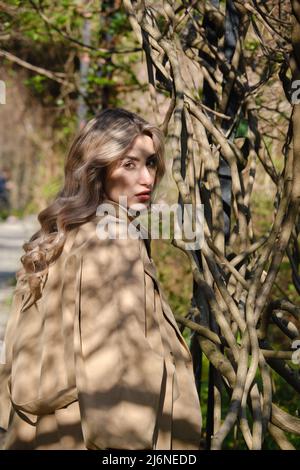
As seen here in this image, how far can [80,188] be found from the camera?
93.7 inches

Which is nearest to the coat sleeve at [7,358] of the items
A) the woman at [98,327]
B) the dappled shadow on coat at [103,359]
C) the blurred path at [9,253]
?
the woman at [98,327]

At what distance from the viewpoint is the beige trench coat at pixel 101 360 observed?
2102 mm

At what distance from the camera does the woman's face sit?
95.3 inches

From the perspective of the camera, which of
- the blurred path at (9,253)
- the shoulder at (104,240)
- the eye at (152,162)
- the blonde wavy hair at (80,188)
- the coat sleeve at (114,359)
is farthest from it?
the blurred path at (9,253)

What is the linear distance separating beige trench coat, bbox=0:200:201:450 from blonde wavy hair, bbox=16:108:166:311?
0.03 m

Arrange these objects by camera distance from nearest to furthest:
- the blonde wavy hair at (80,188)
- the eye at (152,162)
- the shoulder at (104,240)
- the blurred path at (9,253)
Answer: the shoulder at (104,240) → the blonde wavy hair at (80,188) → the eye at (152,162) → the blurred path at (9,253)

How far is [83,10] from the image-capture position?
6.24 meters

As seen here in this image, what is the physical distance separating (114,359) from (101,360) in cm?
3

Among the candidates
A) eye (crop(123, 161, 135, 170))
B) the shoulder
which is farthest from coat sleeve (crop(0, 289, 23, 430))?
eye (crop(123, 161, 135, 170))

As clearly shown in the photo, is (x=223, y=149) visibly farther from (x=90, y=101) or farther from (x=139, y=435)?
(x=90, y=101)

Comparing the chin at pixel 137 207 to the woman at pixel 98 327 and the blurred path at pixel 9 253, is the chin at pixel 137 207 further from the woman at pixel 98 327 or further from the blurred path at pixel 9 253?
the blurred path at pixel 9 253

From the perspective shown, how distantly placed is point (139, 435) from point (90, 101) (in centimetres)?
526

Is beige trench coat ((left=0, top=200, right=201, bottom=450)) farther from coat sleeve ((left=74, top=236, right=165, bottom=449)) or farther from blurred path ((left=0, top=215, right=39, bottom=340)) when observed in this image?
blurred path ((left=0, top=215, right=39, bottom=340))

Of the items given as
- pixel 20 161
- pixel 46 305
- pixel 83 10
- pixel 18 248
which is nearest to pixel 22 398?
pixel 46 305
